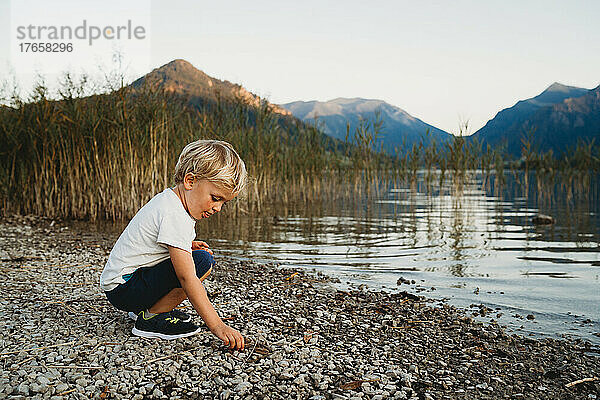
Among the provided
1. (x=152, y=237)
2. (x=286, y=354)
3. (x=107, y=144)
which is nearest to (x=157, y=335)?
(x=152, y=237)

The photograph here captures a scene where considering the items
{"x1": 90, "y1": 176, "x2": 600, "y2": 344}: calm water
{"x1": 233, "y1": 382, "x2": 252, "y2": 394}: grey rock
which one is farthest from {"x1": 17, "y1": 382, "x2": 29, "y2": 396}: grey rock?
{"x1": 90, "y1": 176, "x2": 600, "y2": 344}: calm water

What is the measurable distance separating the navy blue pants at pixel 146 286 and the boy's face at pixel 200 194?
0.39 meters

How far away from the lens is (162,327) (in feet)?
10.1

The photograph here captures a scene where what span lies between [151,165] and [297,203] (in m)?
6.82

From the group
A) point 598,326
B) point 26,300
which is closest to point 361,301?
point 598,326

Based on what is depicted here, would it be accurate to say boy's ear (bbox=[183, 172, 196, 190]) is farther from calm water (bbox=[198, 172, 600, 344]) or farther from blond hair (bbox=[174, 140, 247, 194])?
calm water (bbox=[198, 172, 600, 344])

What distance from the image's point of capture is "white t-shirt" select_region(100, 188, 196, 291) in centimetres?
277

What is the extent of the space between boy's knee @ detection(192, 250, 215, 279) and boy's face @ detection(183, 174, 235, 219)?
1.15 ft

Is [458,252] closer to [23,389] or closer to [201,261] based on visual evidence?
[201,261]

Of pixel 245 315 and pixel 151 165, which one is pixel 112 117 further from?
pixel 245 315

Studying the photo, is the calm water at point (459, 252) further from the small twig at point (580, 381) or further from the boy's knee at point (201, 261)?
the boy's knee at point (201, 261)

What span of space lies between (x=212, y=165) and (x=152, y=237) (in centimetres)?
62

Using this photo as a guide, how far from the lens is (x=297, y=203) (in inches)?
626

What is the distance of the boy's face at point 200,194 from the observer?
2.86 meters
